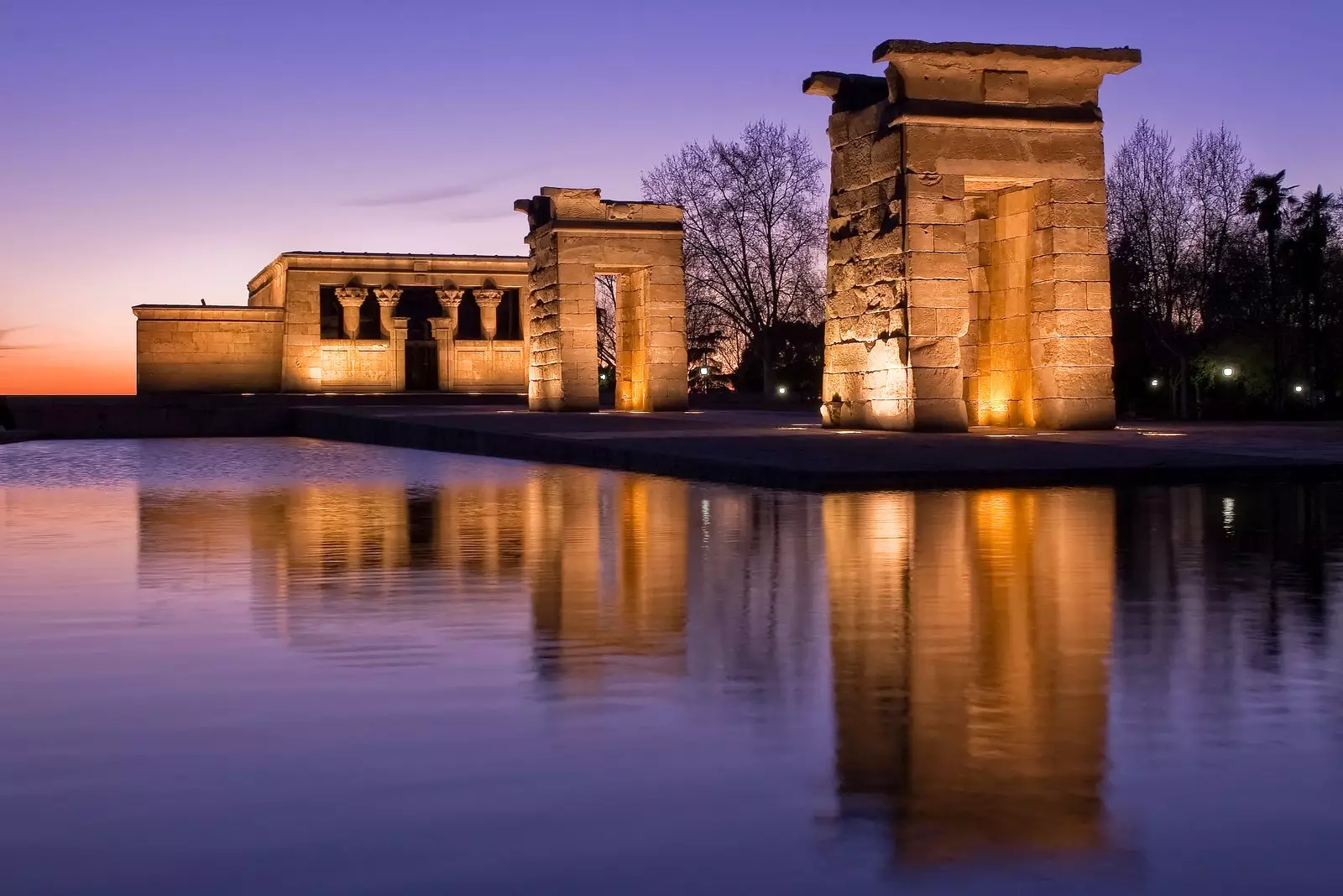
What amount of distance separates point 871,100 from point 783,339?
3427cm

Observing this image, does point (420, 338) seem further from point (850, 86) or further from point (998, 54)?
point (998, 54)

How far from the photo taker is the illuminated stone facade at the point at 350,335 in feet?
176

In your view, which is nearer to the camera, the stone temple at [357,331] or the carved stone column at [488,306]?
the stone temple at [357,331]

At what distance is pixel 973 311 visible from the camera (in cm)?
2428

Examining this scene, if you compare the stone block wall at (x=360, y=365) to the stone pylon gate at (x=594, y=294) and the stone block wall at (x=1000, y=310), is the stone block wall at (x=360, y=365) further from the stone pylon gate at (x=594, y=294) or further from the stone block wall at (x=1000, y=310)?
the stone block wall at (x=1000, y=310)

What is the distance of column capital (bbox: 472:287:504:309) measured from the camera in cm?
5512

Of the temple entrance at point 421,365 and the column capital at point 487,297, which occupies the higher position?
the column capital at point 487,297

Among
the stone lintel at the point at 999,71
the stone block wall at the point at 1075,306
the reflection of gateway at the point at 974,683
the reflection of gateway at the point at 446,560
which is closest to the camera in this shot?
the reflection of gateway at the point at 974,683

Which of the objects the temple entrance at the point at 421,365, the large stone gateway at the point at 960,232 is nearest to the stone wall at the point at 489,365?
the temple entrance at the point at 421,365

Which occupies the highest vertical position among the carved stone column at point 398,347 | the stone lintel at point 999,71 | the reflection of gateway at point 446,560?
the stone lintel at point 999,71

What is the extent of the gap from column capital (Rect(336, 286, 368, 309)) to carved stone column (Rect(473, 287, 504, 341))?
12.7 ft

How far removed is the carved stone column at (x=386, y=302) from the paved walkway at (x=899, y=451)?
2807 cm

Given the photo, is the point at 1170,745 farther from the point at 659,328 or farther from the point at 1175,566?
the point at 659,328

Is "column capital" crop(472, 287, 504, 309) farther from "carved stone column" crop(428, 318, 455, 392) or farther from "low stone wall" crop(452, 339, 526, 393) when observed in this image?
"carved stone column" crop(428, 318, 455, 392)
